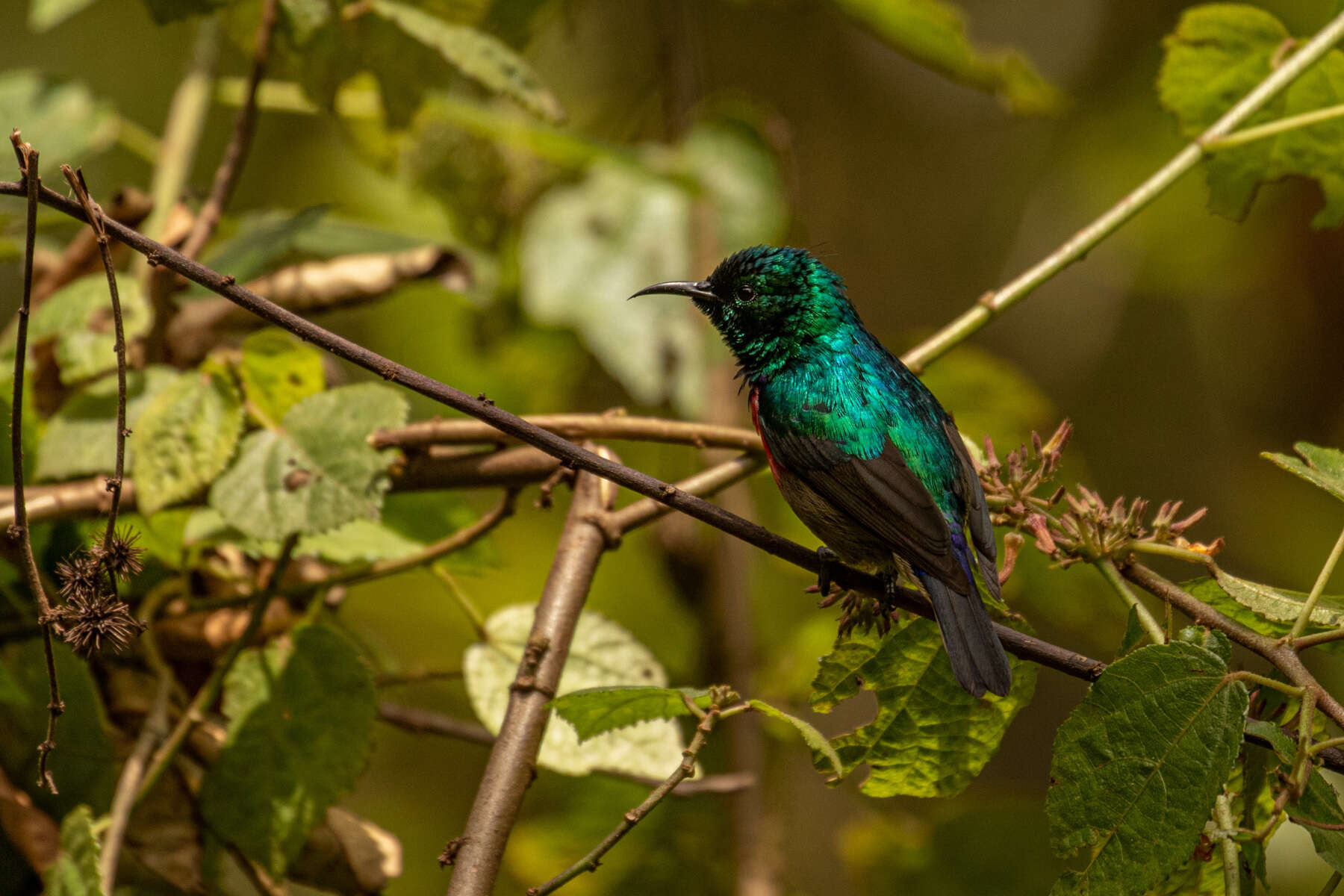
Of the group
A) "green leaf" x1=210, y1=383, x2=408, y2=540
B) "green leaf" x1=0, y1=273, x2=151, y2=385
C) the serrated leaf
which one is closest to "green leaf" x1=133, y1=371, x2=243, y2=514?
"green leaf" x1=210, y1=383, x2=408, y2=540

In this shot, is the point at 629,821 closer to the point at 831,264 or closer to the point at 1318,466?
the point at 1318,466

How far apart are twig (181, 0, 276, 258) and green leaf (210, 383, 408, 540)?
640 mm

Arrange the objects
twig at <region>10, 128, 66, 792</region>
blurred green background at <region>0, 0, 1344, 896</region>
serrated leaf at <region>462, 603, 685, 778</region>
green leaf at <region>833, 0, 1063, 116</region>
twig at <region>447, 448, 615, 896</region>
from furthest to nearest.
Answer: blurred green background at <region>0, 0, 1344, 896</region>, green leaf at <region>833, 0, 1063, 116</region>, serrated leaf at <region>462, 603, 685, 778</region>, twig at <region>447, 448, 615, 896</region>, twig at <region>10, 128, 66, 792</region>

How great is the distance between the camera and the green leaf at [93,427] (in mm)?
2148

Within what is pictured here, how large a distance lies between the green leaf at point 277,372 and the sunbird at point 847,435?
81 cm

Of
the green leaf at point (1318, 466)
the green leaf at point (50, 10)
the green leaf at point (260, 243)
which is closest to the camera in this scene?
the green leaf at point (1318, 466)

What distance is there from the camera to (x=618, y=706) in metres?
1.68

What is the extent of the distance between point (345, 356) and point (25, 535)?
517 millimetres

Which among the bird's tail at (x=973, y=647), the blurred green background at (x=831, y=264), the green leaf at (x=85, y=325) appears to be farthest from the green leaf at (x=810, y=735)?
the green leaf at (x=85, y=325)

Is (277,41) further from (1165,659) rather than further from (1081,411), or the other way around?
(1081,411)

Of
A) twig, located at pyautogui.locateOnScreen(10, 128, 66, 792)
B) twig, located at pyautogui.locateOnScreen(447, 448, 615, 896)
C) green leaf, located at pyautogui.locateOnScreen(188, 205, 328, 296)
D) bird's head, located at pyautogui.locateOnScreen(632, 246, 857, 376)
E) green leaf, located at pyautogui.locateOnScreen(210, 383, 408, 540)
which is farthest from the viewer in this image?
bird's head, located at pyautogui.locateOnScreen(632, 246, 857, 376)

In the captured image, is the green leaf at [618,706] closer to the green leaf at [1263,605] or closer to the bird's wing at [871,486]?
the bird's wing at [871,486]

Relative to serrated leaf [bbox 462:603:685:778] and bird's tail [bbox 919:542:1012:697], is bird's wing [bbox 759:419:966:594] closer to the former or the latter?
bird's tail [bbox 919:542:1012:697]

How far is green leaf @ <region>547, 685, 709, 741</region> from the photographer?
1.62m
